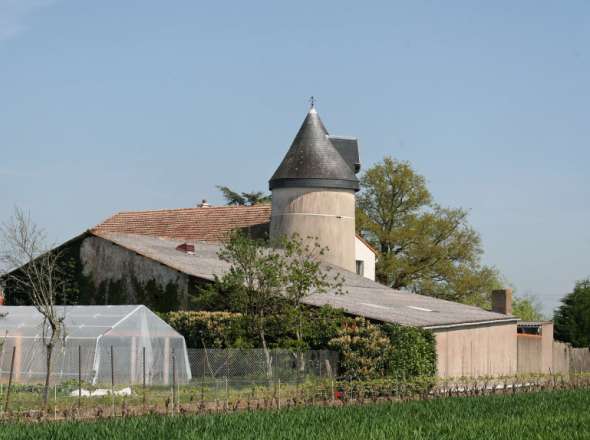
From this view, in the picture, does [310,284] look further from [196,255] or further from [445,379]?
[196,255]

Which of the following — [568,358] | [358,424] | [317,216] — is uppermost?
[317,216]

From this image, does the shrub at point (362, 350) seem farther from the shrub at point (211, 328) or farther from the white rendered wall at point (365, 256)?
the white rendered wall at point (365, 256)

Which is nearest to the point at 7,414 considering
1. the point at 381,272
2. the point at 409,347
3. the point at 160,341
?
the point at 160,341

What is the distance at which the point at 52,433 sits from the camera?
20.2 m

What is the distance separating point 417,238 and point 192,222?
65.7ft

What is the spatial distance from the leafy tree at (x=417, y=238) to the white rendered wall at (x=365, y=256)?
9908 millimetres

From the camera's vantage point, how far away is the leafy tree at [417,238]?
245 ft

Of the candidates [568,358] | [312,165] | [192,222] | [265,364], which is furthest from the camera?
[192,222]

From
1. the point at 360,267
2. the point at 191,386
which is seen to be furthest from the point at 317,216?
the point at 191,386

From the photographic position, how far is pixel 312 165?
56594 mm

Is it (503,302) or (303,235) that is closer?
(303,235)

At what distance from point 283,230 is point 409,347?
20717mm

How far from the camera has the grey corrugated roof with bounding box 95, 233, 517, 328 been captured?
130 feet

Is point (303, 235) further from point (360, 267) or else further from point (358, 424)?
point (358, 424)
